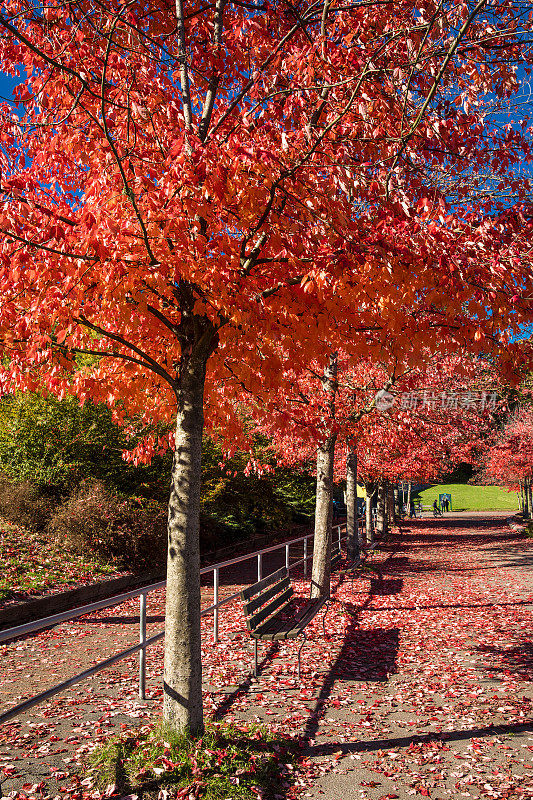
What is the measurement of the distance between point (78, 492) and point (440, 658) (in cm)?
971

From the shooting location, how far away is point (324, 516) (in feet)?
34.1

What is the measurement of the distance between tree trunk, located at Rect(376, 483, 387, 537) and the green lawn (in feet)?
103

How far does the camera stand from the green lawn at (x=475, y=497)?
2228 inches

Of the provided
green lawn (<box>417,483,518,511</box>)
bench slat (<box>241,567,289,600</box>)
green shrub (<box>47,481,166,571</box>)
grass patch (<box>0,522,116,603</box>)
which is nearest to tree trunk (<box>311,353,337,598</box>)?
bench slat (<box>241,567,289,600</box>)

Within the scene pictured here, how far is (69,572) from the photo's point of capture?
450 inches

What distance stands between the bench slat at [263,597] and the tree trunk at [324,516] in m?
1.67

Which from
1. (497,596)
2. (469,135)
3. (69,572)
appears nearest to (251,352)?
(469,135)

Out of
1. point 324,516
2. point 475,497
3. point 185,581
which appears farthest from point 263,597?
point 475,497

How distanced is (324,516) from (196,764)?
6.52 meters

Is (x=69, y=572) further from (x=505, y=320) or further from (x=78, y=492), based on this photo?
(x=505, y=320)

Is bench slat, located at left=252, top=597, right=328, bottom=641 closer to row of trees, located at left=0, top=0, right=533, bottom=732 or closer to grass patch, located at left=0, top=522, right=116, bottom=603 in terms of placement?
row of trees, located at left=0, top=0, right=533, bottom=732

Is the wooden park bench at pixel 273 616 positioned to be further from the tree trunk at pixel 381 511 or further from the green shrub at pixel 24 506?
the tree trunk at pixel 381 511

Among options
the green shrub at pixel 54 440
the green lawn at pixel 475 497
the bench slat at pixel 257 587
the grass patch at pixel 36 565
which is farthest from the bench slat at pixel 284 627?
the green lawn at pixel 475 497

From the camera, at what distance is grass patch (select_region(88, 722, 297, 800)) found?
12.6 ft
